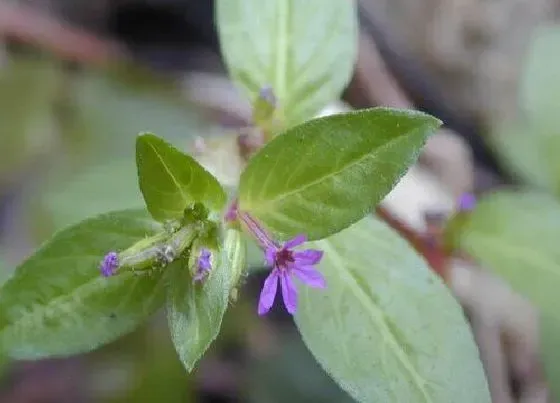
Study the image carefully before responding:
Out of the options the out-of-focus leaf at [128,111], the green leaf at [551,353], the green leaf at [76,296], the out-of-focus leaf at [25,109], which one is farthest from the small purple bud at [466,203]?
the out-of-focus leaf at [25,109]

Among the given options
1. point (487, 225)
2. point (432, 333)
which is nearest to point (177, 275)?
point (432, 333)

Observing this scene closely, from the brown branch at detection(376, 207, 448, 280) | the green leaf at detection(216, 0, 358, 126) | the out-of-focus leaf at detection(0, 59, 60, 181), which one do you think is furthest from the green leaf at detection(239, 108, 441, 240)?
the out-of-focus leaf at detection(0, 59, 60, 181)

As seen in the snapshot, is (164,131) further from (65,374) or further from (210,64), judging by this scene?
(65,374)

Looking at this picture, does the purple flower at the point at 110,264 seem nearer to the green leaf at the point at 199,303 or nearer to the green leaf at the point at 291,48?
the green leaf at the point at 199,303

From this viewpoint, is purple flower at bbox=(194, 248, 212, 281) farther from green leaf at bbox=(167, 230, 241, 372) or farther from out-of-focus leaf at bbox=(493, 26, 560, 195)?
out-of-focus leaf at bbox=(493, 26, 560, 195)

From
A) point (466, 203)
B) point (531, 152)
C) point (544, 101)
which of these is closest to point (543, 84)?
point (544, 101)

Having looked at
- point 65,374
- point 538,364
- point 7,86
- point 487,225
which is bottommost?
point 65,374
